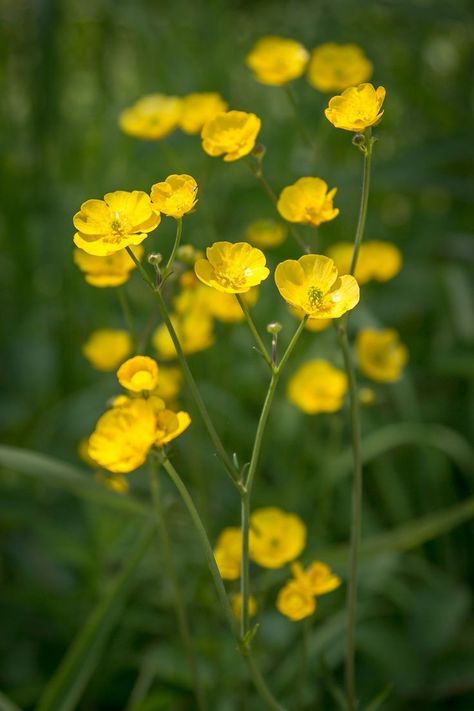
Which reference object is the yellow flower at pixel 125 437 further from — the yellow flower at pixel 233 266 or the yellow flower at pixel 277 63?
the yellow flower at pixel 277 63

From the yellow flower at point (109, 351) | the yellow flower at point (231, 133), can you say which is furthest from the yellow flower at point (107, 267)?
the yellow flower at point (109, 351)

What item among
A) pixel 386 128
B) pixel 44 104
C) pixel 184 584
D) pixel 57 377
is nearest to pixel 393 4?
pixel 386 128

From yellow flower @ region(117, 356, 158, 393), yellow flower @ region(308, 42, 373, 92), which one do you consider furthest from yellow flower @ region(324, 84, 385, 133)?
yellow flower @ region(308, 42, 373, 92)

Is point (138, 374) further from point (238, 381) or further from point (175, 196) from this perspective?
point (238, 381)

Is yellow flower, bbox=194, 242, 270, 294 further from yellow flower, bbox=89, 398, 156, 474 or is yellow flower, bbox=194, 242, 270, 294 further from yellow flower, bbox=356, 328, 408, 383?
yellow flower, bbox=356, 328, 408, 383

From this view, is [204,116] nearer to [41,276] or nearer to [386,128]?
[41,276]

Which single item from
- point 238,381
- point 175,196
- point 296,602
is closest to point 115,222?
point 175,196
